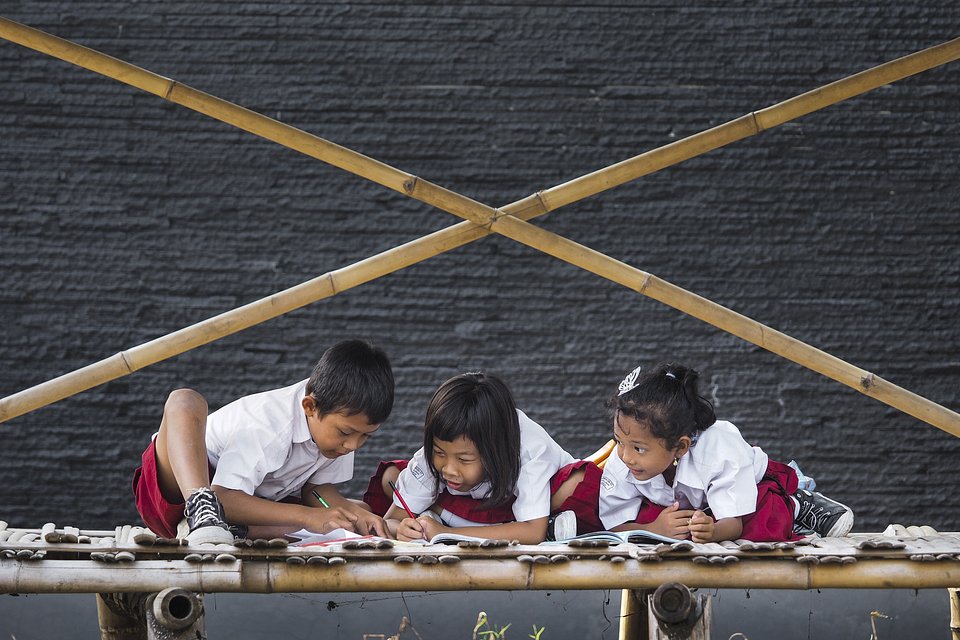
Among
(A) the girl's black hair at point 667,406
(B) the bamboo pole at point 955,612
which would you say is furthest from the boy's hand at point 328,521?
(B) the bamboo pole at point 955,612

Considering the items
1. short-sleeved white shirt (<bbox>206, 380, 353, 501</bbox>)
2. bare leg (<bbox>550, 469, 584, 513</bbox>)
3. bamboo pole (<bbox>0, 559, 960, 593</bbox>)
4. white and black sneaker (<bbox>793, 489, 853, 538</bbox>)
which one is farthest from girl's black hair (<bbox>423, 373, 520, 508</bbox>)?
white and black sneaker (<bbox>793, 489, 853, 538</bbox>)

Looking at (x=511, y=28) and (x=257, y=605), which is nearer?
(x=257, y=605)

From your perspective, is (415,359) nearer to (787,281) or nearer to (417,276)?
(417,276)

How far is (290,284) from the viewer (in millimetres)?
2809

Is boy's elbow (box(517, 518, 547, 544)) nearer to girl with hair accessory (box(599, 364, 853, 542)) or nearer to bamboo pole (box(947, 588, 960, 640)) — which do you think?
girl with hair accessory (box(599, 364, 853, 542))

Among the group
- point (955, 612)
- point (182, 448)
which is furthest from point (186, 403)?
point (955, 612)

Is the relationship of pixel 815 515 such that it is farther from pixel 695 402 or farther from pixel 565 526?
pixel 565 526

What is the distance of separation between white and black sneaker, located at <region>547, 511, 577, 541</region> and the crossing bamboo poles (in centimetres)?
38

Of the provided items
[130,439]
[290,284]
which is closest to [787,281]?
[290,284]

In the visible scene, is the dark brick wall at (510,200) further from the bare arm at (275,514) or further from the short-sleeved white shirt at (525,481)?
the bare arm at (275,514)

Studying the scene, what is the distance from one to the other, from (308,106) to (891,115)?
4.97ft

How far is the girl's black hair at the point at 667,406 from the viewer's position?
5.36 ft

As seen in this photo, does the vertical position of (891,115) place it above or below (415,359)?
above

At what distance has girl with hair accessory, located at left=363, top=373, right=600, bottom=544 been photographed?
1.64 metres
